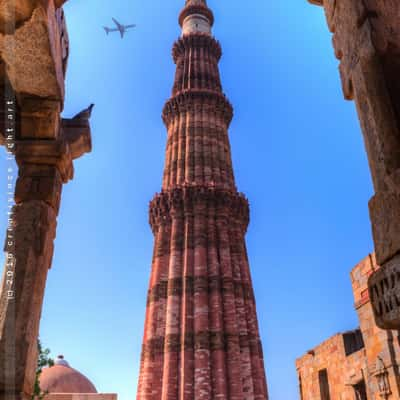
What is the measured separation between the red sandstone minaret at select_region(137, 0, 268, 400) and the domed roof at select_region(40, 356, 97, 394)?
164 inches

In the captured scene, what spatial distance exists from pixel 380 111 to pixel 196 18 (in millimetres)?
27935

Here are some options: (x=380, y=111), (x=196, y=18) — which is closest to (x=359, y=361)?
(x=380, y=111)

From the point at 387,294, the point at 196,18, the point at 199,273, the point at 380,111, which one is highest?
the point at 196,18

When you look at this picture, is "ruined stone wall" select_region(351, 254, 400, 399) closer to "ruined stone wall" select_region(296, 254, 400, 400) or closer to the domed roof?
"ruined stone wall" select_region(296, 254, 400, 400)

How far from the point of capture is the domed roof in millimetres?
18094

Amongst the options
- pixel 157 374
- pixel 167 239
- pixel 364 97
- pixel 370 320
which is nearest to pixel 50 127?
pixel 364 97

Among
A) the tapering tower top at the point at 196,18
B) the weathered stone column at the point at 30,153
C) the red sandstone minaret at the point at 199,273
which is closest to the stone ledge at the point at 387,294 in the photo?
the weathered stone column at the point at 30,153

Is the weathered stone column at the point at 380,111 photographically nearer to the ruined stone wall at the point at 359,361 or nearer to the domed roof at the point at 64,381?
the ruined stone wall at the point at 359,361

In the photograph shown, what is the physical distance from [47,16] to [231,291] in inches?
582

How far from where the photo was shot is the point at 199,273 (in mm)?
17062

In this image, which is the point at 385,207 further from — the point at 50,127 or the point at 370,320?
the point at 370,320

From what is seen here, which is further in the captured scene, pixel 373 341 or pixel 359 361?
pixel 359 361

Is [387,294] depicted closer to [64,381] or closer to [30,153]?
[30,153]

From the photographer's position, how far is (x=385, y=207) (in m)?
2.04
